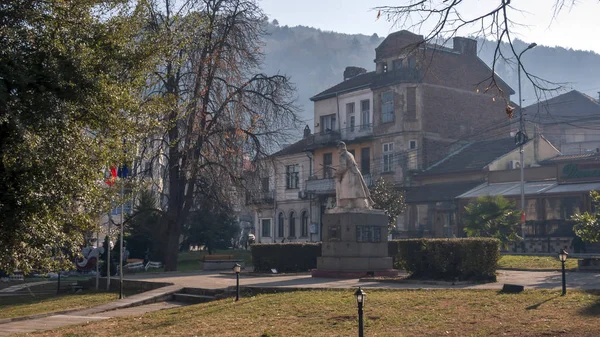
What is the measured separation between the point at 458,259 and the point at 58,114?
11690 millimetres

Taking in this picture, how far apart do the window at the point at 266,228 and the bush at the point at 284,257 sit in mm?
37745

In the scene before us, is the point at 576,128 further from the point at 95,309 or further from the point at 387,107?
the point at 95,309

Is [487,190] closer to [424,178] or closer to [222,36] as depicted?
[424,178]

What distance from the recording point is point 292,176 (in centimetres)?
6362

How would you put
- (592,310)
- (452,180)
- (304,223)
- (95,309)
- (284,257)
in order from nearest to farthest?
(592,310), (95,309), (284,257), (452,180), (304,223)

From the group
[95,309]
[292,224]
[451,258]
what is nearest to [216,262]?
[95,309]

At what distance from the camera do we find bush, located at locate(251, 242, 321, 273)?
2798cm

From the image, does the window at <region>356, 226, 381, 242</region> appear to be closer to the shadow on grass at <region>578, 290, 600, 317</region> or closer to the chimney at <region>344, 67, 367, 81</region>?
the shadow on grass at <region>578, 290, 600, 317</region>

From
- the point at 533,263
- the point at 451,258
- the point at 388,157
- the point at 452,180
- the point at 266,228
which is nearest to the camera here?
the point at 451,258

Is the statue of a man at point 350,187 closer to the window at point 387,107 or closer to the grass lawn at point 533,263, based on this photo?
the grass lawn at point 533,263

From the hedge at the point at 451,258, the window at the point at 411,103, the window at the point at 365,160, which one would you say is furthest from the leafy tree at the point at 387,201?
the hedge at the point at 451,258

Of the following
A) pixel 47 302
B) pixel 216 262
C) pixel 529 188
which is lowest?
pixel 47 302

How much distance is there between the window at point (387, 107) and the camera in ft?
179

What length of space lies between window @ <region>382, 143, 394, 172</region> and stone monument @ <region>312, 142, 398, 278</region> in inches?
1165
